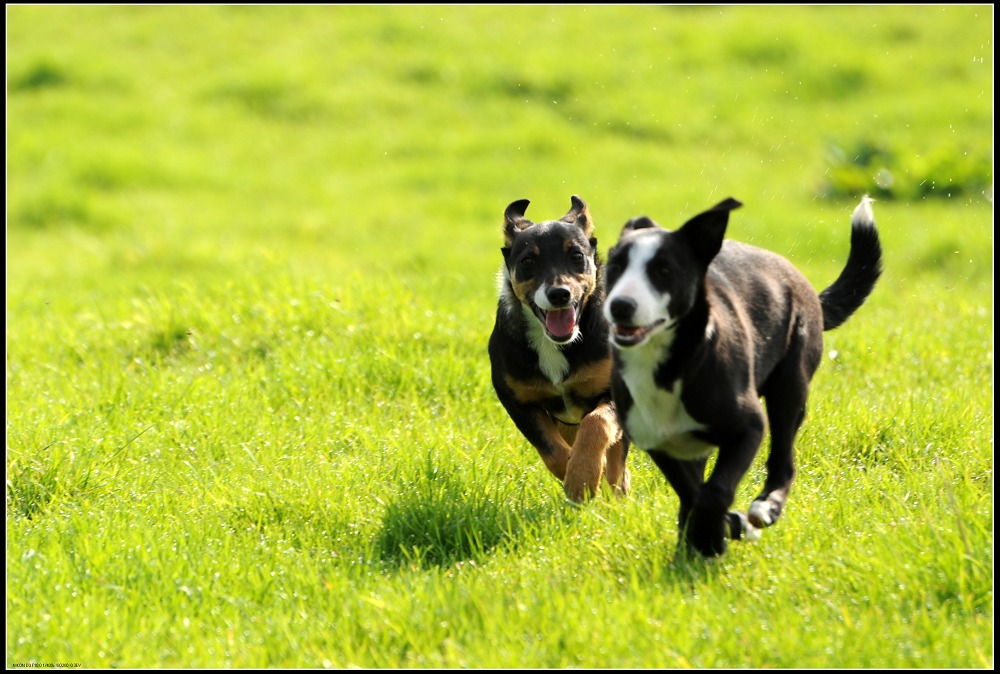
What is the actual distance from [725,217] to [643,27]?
1504cm

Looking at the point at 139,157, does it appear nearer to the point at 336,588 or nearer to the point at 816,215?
the point at 816,215

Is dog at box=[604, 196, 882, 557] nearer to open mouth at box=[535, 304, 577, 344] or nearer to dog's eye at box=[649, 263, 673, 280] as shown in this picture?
dog's eye at box=[649, 263, 673, 280]

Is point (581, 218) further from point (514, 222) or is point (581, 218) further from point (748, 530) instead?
point (748, 530)

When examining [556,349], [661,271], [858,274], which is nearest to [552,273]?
[556,349]

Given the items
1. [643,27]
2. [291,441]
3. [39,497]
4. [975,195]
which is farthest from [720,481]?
[643,27]

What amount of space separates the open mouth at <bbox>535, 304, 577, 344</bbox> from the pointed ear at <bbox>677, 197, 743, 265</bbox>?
4.28 ft

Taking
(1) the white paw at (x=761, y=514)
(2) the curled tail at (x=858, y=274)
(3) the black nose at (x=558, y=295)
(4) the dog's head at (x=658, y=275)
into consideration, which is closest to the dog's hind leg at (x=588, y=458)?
(3) the black nose at (x=558, y=295)

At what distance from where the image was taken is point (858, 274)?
5.29 metres

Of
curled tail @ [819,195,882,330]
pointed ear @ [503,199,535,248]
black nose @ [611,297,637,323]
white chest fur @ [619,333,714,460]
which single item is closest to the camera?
black nose @ [611,297,637,323]

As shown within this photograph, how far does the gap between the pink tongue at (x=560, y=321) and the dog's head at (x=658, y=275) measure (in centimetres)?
121

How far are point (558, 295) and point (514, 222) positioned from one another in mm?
838

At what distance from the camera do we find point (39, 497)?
17.3 ft

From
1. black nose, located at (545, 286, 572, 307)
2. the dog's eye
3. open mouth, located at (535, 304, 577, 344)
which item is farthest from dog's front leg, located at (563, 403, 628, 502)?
the dog's eye

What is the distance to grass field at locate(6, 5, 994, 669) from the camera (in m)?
3.90
